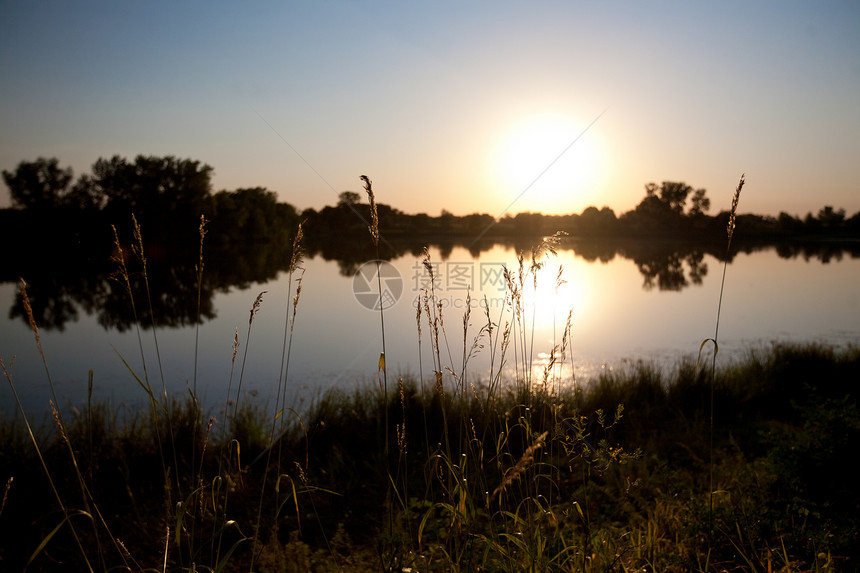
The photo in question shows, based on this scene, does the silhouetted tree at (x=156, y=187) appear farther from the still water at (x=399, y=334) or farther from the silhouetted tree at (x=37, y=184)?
the still water at (x=399, y=334)

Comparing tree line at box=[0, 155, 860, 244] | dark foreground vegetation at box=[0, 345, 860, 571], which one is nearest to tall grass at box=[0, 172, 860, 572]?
dark foreground vegetation at box=[0, 345, 860, 571]

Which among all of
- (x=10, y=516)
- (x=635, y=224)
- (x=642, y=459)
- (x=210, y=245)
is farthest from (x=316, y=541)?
(x=210, y=245)

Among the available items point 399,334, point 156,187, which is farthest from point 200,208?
point 399,334

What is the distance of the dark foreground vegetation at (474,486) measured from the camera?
1721mm

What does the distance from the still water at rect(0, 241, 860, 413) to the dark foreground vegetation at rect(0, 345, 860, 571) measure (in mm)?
755

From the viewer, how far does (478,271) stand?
21.2 metres

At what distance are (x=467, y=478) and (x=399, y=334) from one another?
31.2 ft

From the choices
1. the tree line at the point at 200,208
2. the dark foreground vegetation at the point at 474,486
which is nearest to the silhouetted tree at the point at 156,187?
the tree line at the point at 200,208

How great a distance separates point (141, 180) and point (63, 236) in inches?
260

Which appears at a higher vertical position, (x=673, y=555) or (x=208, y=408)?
(x=673, y=555)

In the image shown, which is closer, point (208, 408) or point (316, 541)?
point (316, 541)

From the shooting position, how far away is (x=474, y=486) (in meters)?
1.72

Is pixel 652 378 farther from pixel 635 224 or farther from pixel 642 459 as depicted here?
pixel 635 224

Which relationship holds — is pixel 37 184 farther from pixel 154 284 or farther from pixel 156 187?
pixel 154 284
